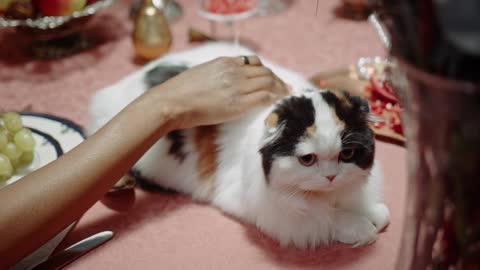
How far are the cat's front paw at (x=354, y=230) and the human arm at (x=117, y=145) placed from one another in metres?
0.26

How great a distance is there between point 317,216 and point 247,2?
0.82m

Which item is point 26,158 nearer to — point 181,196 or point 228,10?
point 181,196

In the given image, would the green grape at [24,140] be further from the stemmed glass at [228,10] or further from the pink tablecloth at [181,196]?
the stemmed glass at [228,10]

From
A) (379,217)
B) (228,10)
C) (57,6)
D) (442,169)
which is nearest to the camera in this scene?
(442,169)

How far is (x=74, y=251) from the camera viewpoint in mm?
899

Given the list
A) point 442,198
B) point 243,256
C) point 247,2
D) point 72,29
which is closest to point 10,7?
point 72,29

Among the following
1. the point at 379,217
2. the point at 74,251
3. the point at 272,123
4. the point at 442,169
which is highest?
the point at 442,169

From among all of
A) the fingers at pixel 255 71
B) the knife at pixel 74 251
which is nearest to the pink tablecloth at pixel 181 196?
the knife at pixel 74 251

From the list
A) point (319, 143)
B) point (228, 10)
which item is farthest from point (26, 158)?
point (228, 10)

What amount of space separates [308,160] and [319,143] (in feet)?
0.11

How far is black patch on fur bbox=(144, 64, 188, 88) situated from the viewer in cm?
108

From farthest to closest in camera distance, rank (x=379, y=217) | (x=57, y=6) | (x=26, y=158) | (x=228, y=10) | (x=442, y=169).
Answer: (x=228, y=10), (x=57, y=6), (x=26, y=158), (x=379, y=217), (x=442, y=169)

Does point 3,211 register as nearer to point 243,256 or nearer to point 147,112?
point 147,112

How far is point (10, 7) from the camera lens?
1387 millimetres
